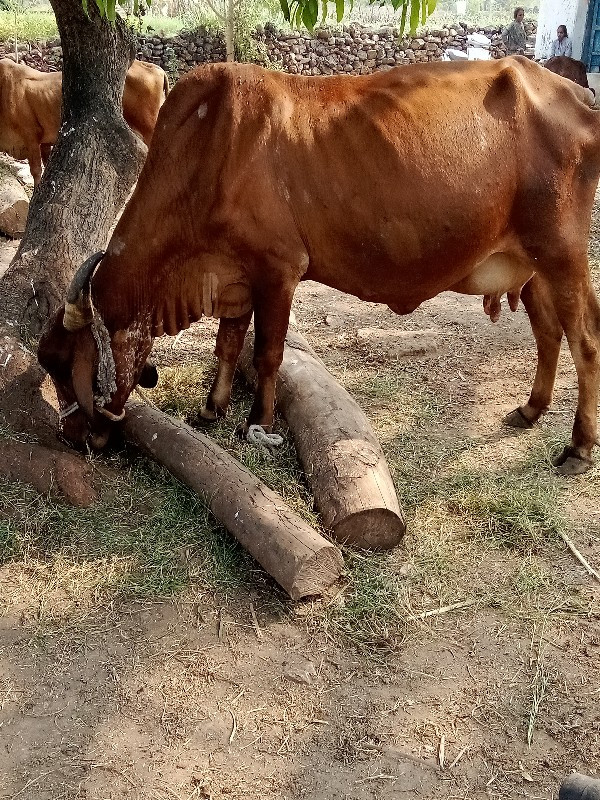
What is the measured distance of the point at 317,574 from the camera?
3.58m

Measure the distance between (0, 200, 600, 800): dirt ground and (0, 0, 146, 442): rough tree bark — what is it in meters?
2.05

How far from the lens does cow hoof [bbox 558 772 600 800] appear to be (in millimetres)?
1964

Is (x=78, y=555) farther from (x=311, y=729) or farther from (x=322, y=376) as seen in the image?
(x=322, y=376)

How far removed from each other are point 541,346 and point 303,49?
1772 centimetres

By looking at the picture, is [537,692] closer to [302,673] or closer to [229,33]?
[302,673]

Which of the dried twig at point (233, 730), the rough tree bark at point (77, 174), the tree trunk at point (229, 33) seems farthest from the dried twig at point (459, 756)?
the tree trunk at point (229, 33)

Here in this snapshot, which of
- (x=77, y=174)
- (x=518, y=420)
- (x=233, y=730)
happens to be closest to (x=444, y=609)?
(x=233, y=730)

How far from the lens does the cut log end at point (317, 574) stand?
3.53 meters

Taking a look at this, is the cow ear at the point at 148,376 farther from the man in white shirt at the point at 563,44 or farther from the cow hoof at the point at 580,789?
the man in white shirt at the point at 563,44

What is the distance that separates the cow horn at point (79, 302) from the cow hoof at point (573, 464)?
9.45 feet

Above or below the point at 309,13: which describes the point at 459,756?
below

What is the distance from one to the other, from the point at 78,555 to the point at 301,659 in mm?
1280

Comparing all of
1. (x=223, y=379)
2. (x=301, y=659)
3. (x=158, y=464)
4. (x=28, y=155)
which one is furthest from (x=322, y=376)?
(x=28, y=155)

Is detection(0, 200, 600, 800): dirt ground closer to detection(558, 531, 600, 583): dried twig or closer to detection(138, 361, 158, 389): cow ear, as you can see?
detection(558, 531, 600, 583): dried twig
